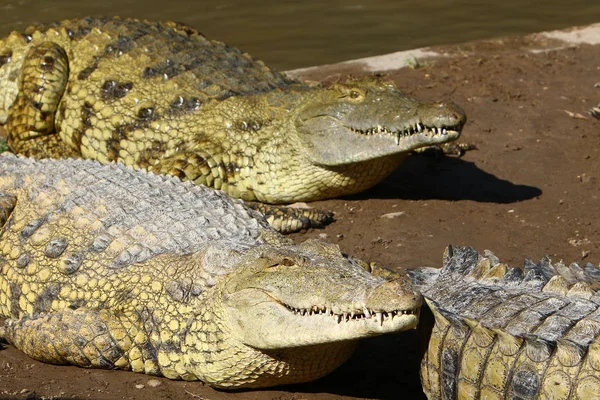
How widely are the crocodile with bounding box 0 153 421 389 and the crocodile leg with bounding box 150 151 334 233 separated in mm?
1029

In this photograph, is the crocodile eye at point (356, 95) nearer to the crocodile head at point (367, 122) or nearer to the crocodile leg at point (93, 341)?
the crocodile head at point (367, 122)

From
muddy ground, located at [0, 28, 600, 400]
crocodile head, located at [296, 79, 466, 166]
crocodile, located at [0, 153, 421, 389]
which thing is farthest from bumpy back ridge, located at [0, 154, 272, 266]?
crocodile head, located at [296, 79, 466, 166]

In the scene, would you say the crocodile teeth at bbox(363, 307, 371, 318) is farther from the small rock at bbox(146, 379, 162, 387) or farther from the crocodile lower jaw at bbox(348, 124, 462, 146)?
the crocodile lower jaw at bbox(348, 124, 462, 146)

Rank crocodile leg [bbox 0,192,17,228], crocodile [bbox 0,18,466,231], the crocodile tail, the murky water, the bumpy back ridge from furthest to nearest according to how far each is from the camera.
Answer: the murky water → crocodile [bbox 0,18,466,231] → crocodile leg [bbox 0,192,17,228] → the bumpy back ridge → the crocodile tail

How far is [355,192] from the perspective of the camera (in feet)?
23.7

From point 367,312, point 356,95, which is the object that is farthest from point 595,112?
point 367,312

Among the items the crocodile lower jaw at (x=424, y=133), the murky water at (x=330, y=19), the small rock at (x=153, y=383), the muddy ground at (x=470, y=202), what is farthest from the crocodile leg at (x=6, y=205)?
the murky water at (x=330, y=19)

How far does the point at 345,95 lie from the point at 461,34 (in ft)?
18.4

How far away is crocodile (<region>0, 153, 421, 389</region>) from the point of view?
4.20 metres

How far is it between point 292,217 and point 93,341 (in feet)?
7.41

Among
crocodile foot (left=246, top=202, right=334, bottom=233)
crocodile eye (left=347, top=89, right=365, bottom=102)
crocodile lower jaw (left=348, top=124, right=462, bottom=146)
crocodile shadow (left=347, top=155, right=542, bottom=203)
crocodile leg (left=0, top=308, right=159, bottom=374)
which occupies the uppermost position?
crocodile eye (left=347, top=89, right=365, bottom=102)

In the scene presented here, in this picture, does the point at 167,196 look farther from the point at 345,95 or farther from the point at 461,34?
the point at 461,34

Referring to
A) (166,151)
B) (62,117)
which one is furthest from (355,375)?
(62,117)

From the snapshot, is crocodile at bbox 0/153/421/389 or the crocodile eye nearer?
crocodile at bbox 0/153/421/389
